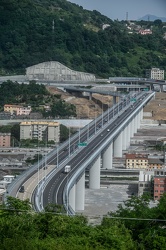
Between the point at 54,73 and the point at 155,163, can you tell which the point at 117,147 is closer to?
the point at 155,163

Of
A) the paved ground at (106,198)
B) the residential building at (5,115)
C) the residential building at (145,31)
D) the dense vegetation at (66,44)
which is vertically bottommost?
the paved ground at (106,198)

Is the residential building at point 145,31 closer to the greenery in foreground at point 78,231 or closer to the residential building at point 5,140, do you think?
the residential building at point 5,140

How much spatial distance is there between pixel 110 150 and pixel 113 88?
1274 cm

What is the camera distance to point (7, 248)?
21.5 ft

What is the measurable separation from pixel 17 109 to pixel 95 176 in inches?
396

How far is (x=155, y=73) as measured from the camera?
113 feet

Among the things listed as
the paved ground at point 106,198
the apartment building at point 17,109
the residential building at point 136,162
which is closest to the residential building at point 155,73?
the apartment building at point 17,109

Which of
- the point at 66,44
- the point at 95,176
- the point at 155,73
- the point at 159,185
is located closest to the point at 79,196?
the point at 159,185

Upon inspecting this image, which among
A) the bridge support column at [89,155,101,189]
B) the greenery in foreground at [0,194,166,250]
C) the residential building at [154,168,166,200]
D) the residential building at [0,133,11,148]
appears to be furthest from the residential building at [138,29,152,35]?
the greenery in foreground at [0,194,166,250]

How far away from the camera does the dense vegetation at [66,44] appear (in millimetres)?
33875

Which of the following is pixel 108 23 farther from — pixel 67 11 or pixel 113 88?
pixel 113 88

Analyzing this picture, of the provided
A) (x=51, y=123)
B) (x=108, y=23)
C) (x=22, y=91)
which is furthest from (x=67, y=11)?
(x=51, y=123)

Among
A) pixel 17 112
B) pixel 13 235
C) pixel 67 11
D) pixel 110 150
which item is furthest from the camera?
pixel 67 11

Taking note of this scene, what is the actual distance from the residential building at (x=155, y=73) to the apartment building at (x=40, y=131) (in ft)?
43.9
